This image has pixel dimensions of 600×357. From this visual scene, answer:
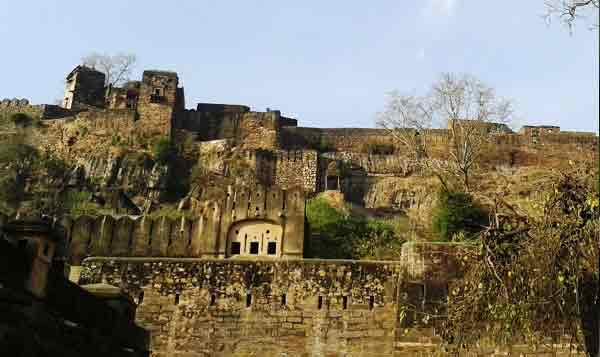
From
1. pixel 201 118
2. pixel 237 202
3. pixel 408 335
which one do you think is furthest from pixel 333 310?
pixel 201 118

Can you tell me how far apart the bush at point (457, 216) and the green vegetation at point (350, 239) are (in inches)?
61.7

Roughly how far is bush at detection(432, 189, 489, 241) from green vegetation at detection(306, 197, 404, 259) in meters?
1.57

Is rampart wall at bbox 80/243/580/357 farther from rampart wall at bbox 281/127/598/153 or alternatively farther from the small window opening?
→ rampart wall at bbox 281/127/598/153

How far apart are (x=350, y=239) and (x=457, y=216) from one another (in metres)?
4.01

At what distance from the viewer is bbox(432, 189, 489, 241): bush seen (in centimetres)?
2645

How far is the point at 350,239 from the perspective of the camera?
28531 mm

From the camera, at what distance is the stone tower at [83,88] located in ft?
188

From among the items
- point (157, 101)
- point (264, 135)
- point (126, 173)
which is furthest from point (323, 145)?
point (126, 173)

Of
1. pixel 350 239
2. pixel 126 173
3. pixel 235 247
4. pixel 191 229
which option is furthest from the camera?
pixel 126 173

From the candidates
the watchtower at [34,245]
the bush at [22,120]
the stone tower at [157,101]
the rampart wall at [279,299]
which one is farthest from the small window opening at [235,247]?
the bush at [22,120]

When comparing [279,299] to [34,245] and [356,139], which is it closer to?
[34,245]

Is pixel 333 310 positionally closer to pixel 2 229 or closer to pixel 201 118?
pixel 2 229

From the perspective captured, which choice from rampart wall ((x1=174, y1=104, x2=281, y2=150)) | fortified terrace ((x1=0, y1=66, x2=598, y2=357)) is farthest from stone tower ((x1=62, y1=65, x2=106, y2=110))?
fortified terrace ((x1=0, y1=66, x2=598, y2=357))

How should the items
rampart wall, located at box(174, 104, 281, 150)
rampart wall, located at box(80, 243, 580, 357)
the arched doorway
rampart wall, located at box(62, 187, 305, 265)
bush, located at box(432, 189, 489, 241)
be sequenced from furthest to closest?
1. rampart wall, located at box(174, 104, 281, 150)
2. the arched doorway
3. bush, located at box(432, 189, 489, 241)
4. rampart wall, located at box(62, 187, 305, 265)
5. rampart wall, located at box(80, 243, 580, 357)
